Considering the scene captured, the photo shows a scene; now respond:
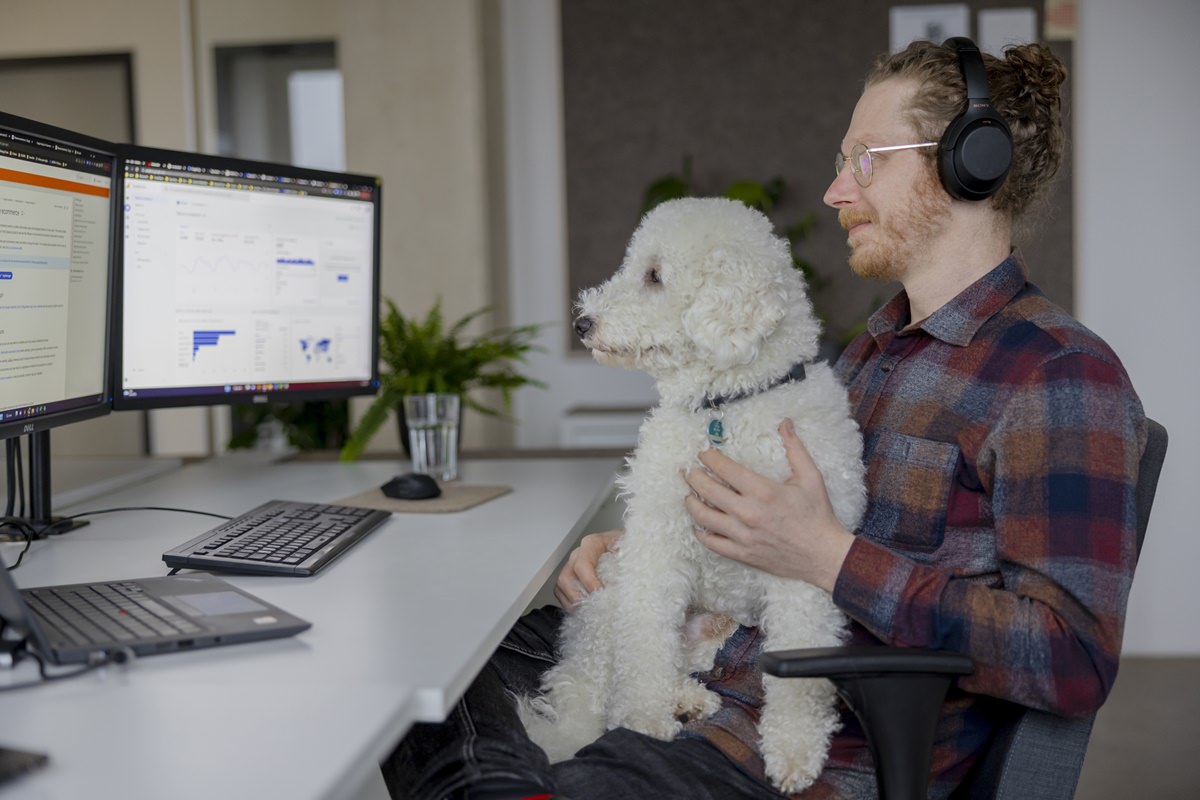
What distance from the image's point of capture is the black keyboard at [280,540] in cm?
131

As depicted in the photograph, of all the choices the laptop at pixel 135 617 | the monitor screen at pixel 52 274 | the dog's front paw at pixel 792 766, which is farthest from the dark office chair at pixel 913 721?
the monitor screen at pixel 52 274

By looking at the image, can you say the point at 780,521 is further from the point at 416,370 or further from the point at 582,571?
the point at 416,370

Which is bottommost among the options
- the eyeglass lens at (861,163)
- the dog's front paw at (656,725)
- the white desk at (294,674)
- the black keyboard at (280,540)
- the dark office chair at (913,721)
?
the dog's front paw at (656,725)

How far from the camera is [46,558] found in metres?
1.42

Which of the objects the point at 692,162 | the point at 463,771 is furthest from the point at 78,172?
the point at 692,162

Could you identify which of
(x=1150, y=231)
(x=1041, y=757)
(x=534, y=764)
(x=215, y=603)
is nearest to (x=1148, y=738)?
(x=1150, y=231)

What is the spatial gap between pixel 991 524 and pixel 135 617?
0.94 metres

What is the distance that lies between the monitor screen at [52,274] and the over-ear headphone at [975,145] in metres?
1.19

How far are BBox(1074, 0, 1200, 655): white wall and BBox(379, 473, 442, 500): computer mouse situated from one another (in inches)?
120

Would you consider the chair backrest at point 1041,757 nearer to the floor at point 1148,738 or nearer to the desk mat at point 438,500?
the desk mat at point 438,500

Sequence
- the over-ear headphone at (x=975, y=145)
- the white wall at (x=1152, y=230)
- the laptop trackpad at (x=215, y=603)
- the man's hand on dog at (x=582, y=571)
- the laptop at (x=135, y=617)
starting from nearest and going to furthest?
the laptop at (x=135, y=617) < the laptop trackpad at (x=215, y=603) < the over-ear headphone at (x=975, y=145) < the man's hand on dog at (x=582, y=571) < the white wall at (x=1152, y=230)

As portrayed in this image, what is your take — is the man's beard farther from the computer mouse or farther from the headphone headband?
the computer mouse

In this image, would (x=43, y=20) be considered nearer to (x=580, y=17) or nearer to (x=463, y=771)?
(x=580, y=17)

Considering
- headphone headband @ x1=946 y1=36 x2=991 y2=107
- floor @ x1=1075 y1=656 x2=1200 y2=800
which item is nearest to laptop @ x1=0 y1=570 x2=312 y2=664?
headphone headband @ x1=946 y1=36 x2=991 y2=107
